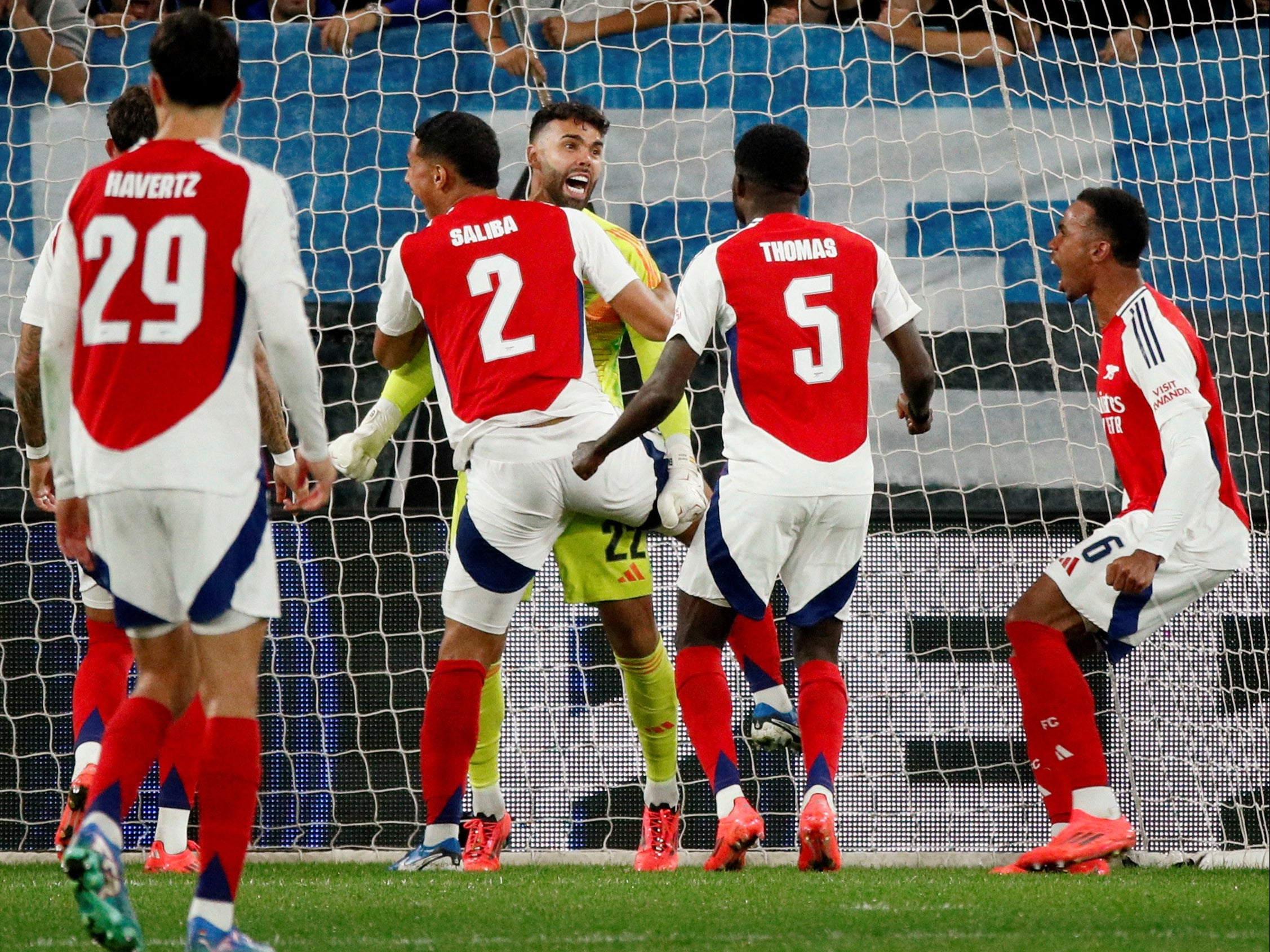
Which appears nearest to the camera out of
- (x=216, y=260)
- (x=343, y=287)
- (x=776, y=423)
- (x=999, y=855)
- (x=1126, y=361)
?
A: (x=216, y=260)

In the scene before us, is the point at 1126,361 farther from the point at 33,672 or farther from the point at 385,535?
the point at 33,672

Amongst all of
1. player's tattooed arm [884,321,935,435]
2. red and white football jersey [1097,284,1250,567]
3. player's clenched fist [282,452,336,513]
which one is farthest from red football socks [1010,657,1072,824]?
player's clenched fist [282,452,336,513]

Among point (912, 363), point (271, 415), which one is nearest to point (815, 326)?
point (912, 363)

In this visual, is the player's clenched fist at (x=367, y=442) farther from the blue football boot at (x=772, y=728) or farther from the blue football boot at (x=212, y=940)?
the blue football boot at (x=212, y=940)

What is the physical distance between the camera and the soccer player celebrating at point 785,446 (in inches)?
175

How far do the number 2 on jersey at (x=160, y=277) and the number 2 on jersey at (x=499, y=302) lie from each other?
5.43 ft

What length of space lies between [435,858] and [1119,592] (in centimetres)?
213

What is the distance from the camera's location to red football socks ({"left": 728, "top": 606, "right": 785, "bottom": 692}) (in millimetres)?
4930

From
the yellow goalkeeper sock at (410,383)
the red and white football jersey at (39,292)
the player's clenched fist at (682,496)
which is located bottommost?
the player's clenched fist at (682,496)

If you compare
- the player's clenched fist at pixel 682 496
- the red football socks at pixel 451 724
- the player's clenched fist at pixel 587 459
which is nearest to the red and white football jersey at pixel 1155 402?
the player's clenched fist at pixel 682 496

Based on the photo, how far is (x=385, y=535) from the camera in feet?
18.9

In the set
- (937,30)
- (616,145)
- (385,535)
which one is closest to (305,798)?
(385,535)

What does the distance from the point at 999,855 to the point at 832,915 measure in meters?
2.19

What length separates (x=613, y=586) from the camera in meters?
4.84
